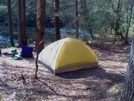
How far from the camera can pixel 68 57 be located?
6445 mm

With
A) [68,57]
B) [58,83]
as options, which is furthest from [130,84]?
[68,57]

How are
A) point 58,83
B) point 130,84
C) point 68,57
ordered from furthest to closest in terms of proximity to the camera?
1. point 68,57
2. point 58,83
3. point 130,84

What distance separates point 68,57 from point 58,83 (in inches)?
46.7

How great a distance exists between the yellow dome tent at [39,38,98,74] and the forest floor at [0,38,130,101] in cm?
19

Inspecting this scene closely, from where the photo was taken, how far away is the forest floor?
4.59m

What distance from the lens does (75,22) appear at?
41.0 ft

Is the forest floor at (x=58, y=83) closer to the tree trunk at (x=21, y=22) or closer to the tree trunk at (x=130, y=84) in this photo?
the tree trunk at (x=130, y=84)

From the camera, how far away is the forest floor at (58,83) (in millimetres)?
4586

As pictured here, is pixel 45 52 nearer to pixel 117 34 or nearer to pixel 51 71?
pixel 51 71

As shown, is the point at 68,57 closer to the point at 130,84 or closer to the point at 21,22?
the point at 130,84

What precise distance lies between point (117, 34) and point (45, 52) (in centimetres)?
627

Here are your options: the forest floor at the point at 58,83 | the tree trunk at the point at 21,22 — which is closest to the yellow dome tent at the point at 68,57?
the forest floor at the point at 58,83

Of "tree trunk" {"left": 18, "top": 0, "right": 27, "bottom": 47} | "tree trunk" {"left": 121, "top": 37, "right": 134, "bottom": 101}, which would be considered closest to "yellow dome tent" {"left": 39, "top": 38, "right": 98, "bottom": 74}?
"tree trunk" {"left": 121, "top": 37, "right": 134, "bottom": 101}

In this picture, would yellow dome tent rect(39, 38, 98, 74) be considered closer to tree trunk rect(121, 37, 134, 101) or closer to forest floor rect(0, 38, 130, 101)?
forest floor rect(0, 38, 130, 101)
